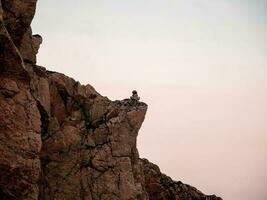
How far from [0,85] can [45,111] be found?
8100 mm

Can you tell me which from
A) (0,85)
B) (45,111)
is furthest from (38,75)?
(0,85)

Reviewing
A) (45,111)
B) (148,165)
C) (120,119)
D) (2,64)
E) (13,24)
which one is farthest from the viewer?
(148,165)

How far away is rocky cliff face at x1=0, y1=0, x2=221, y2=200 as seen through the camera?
36219 millimetres

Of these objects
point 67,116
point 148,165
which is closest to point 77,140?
point 67,116

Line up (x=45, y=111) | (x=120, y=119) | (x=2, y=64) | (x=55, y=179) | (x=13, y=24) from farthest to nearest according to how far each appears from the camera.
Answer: (x=120, y=119) → (x=55, y=179) → (x=45, y=111) → (x=13, y=24) → (x=2, y=64)

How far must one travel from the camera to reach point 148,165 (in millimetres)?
70938

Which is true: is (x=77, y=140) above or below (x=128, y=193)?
above

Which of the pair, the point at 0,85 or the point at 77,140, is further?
the point at 77,140

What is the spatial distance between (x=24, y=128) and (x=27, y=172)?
403cm

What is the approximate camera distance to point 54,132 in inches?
1857

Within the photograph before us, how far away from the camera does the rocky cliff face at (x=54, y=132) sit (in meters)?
36.2

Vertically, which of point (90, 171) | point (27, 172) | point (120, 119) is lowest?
point (27, 172)

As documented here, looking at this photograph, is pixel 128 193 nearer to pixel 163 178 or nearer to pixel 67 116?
pixel 67 116

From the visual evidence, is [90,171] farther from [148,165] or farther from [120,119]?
[148,165]
